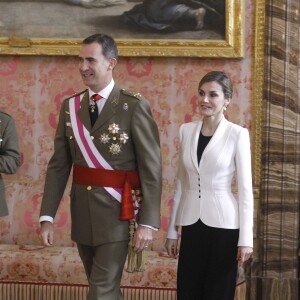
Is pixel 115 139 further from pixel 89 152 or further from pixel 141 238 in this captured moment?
pixel 141 238

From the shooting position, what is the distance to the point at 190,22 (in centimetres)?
463

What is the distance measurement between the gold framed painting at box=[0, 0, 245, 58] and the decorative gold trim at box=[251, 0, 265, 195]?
10 centimetres

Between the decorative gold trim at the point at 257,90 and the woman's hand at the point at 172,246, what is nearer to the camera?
the woman's hand at the point at 172,246

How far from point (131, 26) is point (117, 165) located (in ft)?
6.24

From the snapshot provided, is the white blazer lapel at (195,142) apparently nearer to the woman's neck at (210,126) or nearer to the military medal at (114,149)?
the woman's neck at (210,126)

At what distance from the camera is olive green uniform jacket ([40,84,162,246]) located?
295 centimetres

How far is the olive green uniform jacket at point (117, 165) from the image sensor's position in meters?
2.95

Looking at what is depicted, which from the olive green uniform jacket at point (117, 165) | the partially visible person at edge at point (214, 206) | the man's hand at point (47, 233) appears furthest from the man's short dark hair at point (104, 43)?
the man's hand at point (47, 233)

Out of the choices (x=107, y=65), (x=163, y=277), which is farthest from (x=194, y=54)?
(x=107, y=65)

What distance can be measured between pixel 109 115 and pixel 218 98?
1.54ft

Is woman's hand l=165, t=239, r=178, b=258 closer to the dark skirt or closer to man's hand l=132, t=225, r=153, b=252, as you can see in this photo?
the dark skirt

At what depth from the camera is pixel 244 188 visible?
2.97 meters

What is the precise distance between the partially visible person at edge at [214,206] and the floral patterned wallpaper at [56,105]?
167cm

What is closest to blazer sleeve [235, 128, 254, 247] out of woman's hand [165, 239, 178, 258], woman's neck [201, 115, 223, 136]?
woman's neck [201, 115, 223, 136]
